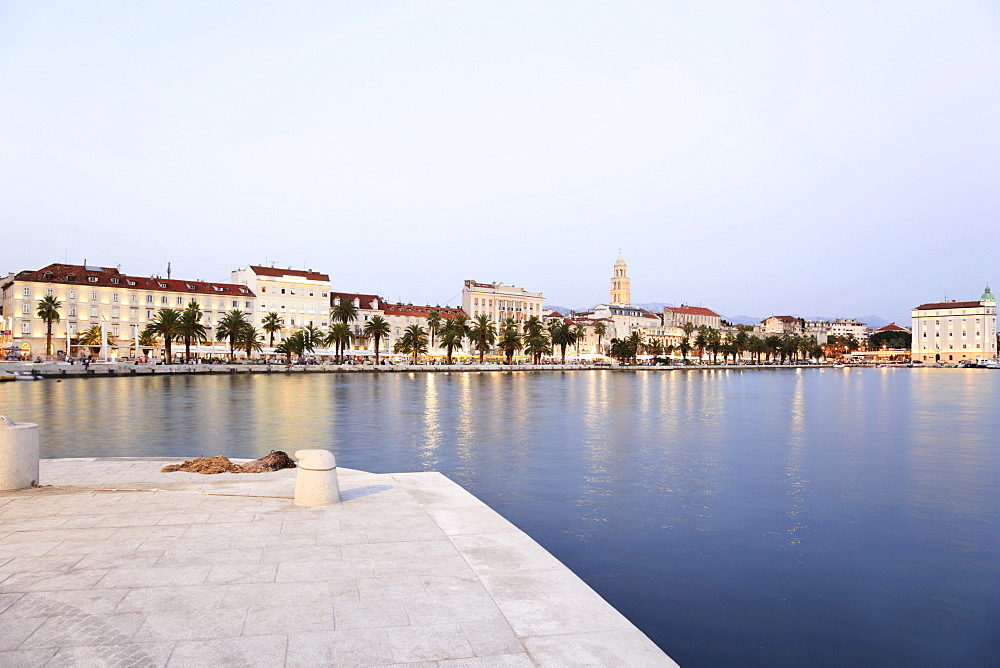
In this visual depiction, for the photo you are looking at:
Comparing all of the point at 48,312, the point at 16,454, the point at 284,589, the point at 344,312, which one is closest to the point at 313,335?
the point at 344,312

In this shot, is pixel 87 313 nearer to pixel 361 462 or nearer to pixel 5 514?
pixel 361 462

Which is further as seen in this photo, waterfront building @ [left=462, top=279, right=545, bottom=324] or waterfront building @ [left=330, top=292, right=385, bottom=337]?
waterfront building @ [left=462, top=279, right=545, bottom=324]

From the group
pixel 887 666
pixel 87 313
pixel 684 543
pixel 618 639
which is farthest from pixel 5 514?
pixel 87 313

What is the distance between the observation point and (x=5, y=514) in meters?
9.72

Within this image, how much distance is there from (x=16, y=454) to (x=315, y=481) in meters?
5.49

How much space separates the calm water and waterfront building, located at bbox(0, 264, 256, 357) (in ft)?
229

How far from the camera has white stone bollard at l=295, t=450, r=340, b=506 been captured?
1075 cm

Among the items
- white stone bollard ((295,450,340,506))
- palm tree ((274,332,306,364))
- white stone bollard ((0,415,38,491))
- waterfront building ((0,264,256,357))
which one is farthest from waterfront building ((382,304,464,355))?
white stone bollard ((295,450,340,506))

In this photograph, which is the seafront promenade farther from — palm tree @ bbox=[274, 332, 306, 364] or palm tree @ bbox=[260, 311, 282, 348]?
palm tree @ bbox=[260, 311, 282, 348]

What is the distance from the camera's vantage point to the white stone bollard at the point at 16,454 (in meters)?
11.1

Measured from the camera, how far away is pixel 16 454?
11.2 metres

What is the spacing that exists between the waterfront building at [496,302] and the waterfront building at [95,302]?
189 feet

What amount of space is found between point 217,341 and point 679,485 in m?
115

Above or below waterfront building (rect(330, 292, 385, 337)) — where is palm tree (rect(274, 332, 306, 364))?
below
